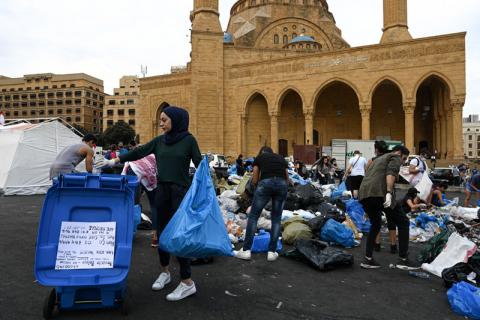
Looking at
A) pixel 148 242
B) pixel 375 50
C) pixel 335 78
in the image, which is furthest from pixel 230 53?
pixel 148 242

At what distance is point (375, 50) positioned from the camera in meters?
24.5

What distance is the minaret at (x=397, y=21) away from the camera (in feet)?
88.0

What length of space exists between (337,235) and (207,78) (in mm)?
24536

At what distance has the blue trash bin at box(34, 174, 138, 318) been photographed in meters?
2.80

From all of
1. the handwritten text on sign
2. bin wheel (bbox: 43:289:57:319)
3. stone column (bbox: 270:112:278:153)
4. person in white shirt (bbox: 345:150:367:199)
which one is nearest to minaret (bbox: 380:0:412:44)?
stone column (bbox: 270:112:278:153)

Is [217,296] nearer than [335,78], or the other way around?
[217,296]

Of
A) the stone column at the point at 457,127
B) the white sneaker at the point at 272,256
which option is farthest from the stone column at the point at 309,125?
the white sneaker at the point at 272,256

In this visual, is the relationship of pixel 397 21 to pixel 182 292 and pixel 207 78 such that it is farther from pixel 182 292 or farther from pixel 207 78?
pixel 182 292

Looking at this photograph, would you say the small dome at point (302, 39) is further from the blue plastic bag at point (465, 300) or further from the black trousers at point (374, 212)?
the blue plastic bag at point (465, 300)

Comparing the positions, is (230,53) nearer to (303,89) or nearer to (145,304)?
(303,89)

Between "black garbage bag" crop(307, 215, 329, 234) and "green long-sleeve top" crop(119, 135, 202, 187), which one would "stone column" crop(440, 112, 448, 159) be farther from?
"green long-sleeve top" crop(119, 135, 202, 187)

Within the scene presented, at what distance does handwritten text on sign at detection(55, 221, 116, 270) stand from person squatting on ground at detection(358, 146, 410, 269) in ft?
10.7

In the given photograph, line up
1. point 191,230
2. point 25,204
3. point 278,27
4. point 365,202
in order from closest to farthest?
point 191,230, point 365,202, point 25,204, point 278,27

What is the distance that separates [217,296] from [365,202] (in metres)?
2.53
